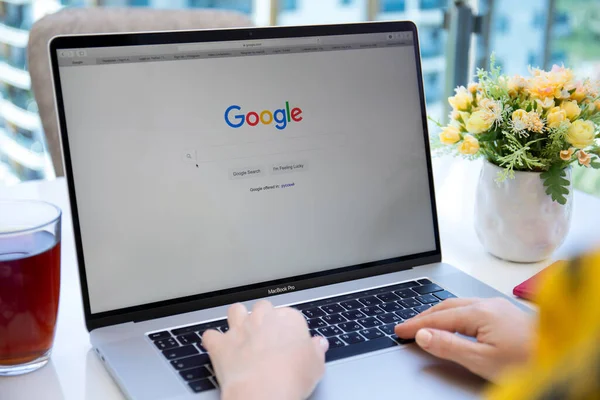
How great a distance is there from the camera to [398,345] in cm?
76

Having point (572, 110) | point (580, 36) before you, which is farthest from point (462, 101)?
point (580, 36)

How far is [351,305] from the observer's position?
0.86m

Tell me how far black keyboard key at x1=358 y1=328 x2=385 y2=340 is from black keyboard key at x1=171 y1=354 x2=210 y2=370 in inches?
7.5

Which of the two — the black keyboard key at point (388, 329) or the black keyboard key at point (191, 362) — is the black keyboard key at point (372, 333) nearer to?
the black keyboard key at point (388, 329)

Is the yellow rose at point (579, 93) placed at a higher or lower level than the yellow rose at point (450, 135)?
higher

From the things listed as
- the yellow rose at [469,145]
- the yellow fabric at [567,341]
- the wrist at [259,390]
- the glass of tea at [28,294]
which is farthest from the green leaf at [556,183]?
the yellow fabric at [567,341]

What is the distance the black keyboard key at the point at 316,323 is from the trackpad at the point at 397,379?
81 millimetres

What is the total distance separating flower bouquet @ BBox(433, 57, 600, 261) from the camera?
0.96 meters

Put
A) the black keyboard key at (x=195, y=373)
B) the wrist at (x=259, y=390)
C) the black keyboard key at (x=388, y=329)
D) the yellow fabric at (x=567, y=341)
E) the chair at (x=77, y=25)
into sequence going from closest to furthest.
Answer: the yellow fabric at (x=567, y=341)
the wrist at (x=259, y=390)
the black keyboard key at (x=195, y=373)
the black keyboard key at (x=388, y=329)
the chair at (x=77, y=25)

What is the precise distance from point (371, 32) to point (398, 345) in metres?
0.47

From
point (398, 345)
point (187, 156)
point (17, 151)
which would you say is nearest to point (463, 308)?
point (398, 345)

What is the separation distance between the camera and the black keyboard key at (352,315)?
827 mm

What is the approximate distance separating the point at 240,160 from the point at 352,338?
0.28m

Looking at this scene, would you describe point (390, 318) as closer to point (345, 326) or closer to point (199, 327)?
point (345, 326)
